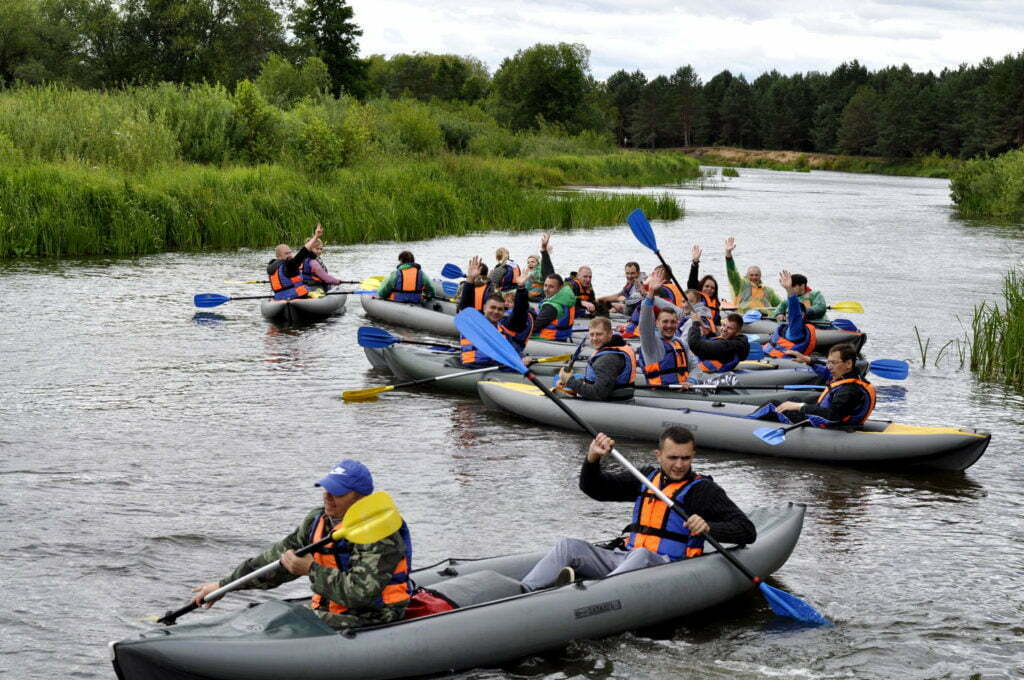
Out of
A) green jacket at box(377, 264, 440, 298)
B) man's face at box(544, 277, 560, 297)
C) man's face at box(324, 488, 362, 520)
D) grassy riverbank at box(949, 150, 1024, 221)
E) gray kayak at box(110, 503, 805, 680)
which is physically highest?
grassy riverbank at box(949, 150, 1024, 221)

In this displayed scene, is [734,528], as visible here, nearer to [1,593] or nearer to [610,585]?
[610,585]

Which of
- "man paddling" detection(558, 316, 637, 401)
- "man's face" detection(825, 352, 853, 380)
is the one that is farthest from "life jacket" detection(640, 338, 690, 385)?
"man's face" detection(825, 352, 853, 380)

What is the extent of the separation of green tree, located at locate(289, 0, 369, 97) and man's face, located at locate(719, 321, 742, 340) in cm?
4529

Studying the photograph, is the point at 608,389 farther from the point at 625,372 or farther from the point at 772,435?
the point at 772,435

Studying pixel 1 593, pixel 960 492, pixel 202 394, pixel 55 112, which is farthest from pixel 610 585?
pixel 55 112

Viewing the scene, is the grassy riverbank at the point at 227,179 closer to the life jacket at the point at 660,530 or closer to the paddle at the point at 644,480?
the paddle at the point at 644,480

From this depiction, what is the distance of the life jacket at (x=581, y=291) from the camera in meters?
14.1

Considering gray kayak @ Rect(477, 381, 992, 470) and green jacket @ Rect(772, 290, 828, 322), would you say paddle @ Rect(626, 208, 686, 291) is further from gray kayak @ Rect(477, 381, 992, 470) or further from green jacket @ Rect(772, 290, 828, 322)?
gray kayak @ Rect(477, 381, 992, 470)

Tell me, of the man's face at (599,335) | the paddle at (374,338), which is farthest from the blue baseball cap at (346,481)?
the paddle at (374,338)

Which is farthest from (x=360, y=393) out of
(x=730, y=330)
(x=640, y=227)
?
(x=640, y=227)

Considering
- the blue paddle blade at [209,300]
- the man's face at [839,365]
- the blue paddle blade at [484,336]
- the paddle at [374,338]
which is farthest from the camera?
the blue paddle blade at [209,300]

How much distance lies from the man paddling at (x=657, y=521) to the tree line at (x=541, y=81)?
76.4ft

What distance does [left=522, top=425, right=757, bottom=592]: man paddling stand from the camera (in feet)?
18.1

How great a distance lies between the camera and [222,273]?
18281 millimetres
